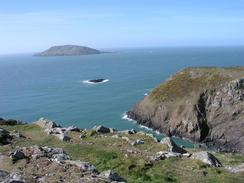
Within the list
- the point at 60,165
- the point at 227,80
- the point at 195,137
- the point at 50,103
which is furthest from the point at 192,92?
the point at 60,165

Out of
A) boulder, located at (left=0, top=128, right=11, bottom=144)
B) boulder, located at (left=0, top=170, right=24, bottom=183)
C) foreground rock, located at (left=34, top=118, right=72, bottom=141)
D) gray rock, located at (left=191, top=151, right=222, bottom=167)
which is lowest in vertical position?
foreground rock, located at (left=34, top=118, right=72, bottom=141)

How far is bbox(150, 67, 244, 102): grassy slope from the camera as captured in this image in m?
89.6

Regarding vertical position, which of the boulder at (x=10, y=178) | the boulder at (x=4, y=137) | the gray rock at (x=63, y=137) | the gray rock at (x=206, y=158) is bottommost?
the gray rock at (x=63, y=137)

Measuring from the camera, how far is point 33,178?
1611cm

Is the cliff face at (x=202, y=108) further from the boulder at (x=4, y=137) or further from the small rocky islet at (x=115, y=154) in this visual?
the boulder at (x=4, y=137)

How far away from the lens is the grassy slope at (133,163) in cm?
2083

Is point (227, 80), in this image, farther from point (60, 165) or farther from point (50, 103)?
point (60, 165)

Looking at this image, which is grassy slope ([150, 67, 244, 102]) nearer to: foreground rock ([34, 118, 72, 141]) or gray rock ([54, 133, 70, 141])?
foreground rock ([34, 118, 72, 141])

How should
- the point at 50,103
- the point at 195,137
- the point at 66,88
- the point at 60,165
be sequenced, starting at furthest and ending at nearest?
1. the point at 66,88
2. the point at 50,103
3. the point at 195,137
4. the point at 60,165

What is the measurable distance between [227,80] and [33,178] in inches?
3034

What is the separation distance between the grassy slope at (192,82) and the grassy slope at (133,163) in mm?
58730

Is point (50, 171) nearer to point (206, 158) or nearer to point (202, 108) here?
point (206, 158)

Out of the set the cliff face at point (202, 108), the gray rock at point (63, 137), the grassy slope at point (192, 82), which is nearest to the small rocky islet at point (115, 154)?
the gray rock at point (63, 137)

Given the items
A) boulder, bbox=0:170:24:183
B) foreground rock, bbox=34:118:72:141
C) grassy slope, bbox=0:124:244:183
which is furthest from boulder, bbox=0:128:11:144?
boulder, bbox=0:170:24:183
